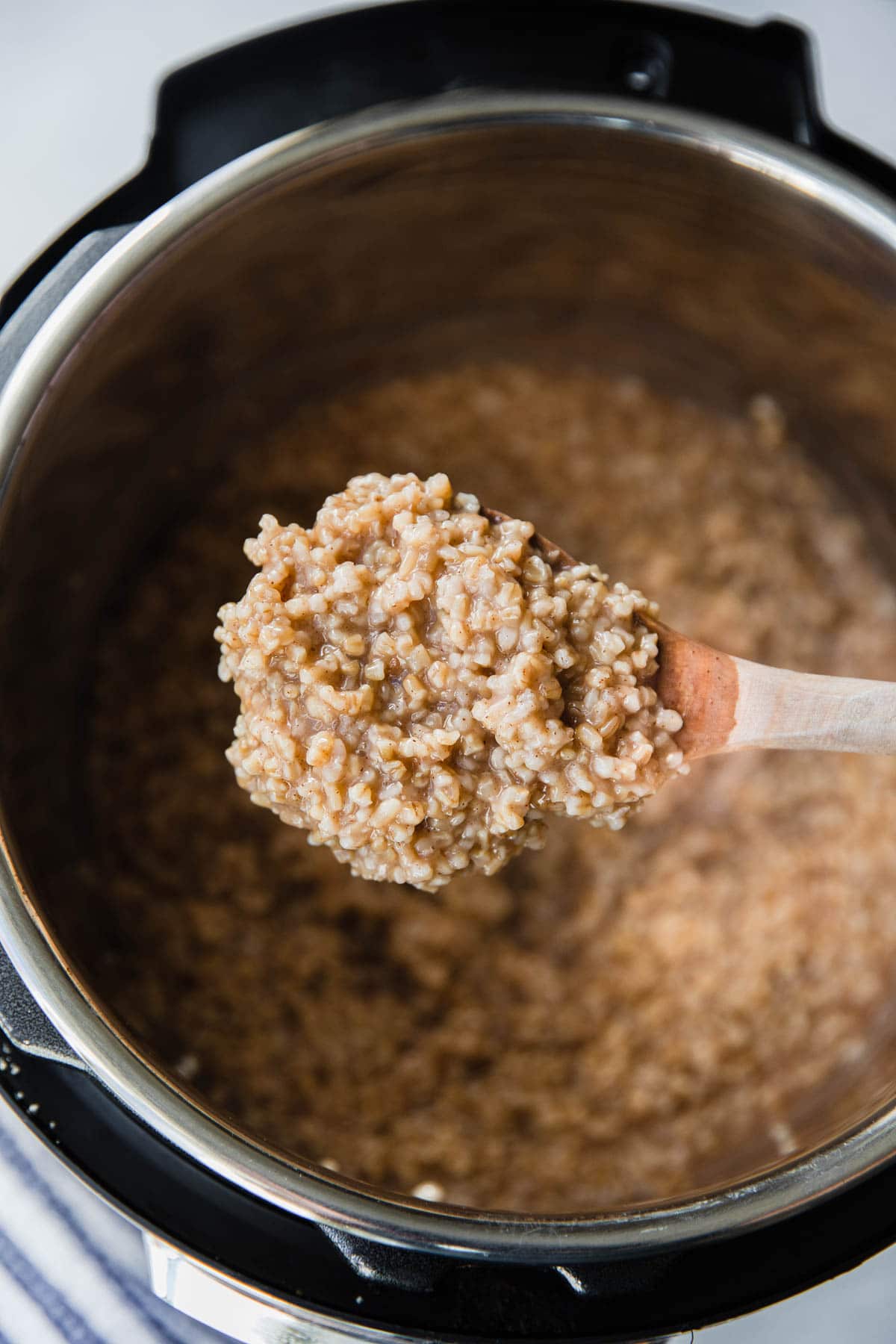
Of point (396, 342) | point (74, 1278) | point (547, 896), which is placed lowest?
point (74, 1278)

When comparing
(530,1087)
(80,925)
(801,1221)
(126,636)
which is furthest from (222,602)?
(801,1221)

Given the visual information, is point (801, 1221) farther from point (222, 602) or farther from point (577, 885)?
point (222, 602)

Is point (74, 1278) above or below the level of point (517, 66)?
below

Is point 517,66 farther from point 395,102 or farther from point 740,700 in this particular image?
point 740,700

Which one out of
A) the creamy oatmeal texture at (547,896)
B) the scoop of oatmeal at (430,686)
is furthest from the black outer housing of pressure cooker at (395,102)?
the scoop of oatmeal at (430,686)

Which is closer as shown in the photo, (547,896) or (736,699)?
(736,699)

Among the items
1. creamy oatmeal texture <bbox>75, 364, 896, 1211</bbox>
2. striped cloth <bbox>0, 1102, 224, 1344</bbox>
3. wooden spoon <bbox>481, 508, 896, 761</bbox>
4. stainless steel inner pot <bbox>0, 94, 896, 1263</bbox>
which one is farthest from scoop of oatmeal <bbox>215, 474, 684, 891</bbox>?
striped cloth <bbox>0, 1102, 224, 1344</bbox>

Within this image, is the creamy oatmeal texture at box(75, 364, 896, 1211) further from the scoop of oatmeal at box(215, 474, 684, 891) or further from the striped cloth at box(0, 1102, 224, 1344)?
the scoop of oatmeal at box(215, 474, 684, 891)

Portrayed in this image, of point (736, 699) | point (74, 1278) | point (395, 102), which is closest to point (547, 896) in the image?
point (736, 699)
